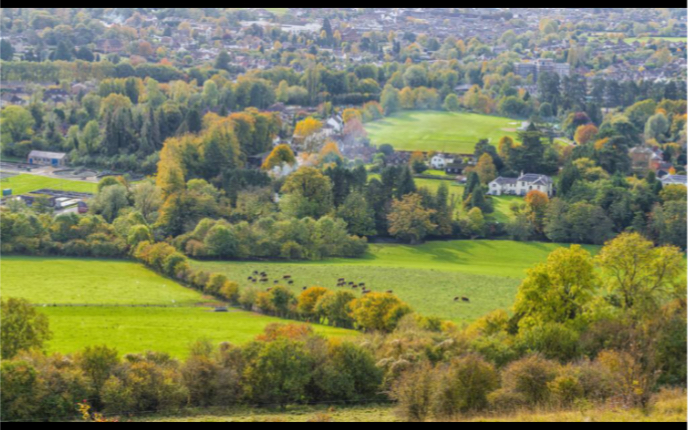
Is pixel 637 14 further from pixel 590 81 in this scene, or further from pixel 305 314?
pixel 305 314

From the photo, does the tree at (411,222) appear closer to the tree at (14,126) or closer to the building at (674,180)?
the building at (674,180)

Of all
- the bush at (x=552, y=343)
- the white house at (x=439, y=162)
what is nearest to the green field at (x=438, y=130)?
the white house at (x=439, y=162)

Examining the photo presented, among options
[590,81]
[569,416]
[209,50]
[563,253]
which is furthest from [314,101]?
[569,416]

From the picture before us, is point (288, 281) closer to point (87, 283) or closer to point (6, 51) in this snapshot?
point (87, 283)

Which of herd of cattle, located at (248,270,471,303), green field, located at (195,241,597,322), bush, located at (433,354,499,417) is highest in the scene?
bush, located at (433,354,499,417)

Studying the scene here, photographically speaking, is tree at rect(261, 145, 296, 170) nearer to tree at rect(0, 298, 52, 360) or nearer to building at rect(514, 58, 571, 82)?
tree at rect(0, 298, 52, 360)

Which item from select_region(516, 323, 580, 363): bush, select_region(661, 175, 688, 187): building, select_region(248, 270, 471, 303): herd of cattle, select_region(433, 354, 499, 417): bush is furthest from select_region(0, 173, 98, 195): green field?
select_region(661, 175, 688, 187): building
